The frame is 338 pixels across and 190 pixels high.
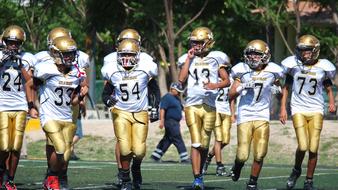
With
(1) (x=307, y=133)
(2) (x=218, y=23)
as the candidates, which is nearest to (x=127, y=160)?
(1) (x=307, y=133)

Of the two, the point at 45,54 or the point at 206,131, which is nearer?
the point at 45,54

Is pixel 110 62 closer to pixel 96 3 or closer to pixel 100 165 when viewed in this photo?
pixel 100 165

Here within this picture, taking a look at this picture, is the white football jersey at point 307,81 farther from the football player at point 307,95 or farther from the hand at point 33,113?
the hand at point 33,113

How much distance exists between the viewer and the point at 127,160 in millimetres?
14750

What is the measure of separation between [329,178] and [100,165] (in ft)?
15.5

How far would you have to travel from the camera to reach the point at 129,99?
48.7 ft

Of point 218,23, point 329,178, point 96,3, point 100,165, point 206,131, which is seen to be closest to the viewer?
point 206,131

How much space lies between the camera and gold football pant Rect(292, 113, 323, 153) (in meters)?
15.8

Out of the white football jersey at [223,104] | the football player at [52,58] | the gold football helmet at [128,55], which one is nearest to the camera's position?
the football player at [52,58]

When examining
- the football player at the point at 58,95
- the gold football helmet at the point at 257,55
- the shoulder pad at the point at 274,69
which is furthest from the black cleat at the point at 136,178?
the shoulder pad at the point at 274,69

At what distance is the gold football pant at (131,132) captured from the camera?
579 inches

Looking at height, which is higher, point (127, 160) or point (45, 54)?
point (45, 54)

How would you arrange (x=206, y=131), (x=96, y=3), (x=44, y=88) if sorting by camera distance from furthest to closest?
(x=96, y=3), (x=206, y=131), (x=44, y=88)

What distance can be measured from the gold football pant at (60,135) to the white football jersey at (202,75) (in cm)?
218
